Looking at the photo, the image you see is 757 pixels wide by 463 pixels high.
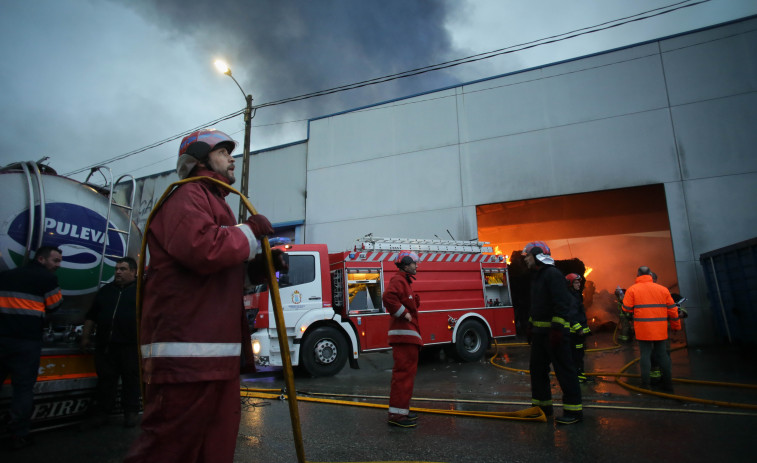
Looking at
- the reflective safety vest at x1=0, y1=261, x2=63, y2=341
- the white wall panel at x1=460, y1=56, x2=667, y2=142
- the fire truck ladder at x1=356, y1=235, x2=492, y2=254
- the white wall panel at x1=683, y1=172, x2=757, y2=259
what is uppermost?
the white wall panel at x1=460, y1=56, x2=667, y2=142

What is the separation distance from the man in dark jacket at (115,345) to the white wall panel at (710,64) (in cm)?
1476

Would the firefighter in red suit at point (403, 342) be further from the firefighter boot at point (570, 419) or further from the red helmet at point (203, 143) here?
the red helmet at point (203, 143)

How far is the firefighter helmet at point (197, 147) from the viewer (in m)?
2.14

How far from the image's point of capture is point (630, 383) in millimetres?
6379

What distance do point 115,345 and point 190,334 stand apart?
133 inches

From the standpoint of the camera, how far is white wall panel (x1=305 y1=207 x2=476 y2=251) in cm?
1427

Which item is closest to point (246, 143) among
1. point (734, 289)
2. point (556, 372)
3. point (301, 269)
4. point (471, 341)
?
point (301, 269)

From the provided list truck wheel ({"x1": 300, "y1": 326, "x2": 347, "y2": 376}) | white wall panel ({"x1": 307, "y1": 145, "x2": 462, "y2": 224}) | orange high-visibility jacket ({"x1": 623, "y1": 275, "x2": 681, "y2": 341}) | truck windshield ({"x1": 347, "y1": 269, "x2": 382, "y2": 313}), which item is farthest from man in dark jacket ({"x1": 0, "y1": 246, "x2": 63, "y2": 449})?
white wall panel ({"x1": 307, "y1": 145, "x2": 462, "y2": 224})

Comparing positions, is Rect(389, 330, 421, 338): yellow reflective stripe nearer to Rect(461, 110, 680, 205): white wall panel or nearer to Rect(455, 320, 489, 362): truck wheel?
Rect(455, 320, 489, 362): truck wheel

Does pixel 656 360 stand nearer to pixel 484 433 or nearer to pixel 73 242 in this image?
pixel 484 433

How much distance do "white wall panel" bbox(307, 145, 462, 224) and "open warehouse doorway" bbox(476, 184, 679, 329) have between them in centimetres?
222

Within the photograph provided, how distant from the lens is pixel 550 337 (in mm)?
4402

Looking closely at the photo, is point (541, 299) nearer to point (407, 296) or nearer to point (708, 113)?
point (407, 296)

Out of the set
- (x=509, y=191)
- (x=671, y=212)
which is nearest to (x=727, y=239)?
(x=671, y=212)
